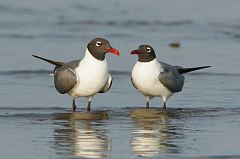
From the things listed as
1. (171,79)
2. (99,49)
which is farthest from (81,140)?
(171,79)

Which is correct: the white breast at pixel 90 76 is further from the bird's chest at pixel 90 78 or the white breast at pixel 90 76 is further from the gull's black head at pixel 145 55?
the gull's black head at pixel 145 55

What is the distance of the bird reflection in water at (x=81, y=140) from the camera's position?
974 centimetres

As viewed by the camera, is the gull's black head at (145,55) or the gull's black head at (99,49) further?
the gull's black head at (145,55)

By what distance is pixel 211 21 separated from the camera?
76.1 ft

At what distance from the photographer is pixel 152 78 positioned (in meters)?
13.0

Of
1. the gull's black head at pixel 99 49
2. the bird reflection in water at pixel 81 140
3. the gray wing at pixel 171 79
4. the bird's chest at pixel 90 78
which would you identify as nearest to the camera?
the bird reflection in water at pixel 81 140

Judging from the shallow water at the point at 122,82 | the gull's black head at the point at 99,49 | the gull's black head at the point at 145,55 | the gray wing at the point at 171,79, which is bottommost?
the shallow water at the point at 122,82

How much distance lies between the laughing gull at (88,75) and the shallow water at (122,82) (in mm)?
371

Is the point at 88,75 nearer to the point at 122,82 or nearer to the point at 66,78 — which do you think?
the point at 66,78

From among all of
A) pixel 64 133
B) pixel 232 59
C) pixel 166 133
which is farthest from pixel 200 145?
pixel 232 59

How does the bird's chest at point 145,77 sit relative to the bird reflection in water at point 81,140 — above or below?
above

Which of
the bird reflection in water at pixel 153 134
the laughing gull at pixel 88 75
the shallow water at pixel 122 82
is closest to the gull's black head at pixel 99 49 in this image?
the laughing gull at pixel 88 75

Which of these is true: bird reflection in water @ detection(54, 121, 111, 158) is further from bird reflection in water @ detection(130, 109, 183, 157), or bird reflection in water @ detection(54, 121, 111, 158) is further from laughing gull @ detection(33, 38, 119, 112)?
laughing gull @ detection(33, 38, 119, 112)

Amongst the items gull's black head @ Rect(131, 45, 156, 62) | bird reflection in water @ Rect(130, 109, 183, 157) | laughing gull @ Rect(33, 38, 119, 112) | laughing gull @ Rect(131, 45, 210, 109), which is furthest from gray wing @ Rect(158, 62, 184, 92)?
laughing gull @ Rect(33, 38, 119, 112)
